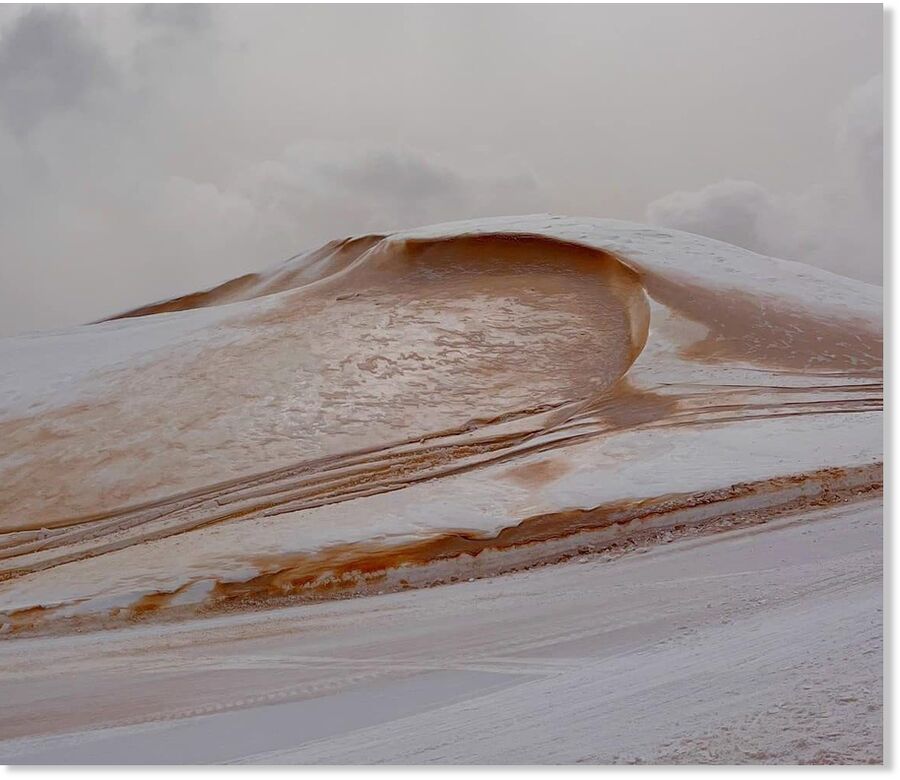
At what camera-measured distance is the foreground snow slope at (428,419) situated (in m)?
1.70

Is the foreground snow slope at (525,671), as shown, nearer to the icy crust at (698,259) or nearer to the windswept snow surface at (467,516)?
the windswept snow surface at (467,516)

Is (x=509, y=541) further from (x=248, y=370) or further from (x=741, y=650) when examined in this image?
(x=248, y=370)

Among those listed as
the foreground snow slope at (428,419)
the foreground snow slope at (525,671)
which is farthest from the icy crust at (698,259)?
the foreground snow slope at (525,671)

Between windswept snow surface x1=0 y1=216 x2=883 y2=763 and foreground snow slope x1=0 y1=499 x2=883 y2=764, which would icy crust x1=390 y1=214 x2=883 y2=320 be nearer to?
windswept snow surface x1=0 y1=216 x2=883 y2=763

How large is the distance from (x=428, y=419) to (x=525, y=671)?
851 mm

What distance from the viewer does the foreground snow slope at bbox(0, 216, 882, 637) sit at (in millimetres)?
1700

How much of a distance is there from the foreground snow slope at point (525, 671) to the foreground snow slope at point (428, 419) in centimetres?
9

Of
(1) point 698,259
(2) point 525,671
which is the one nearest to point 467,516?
(2) point 525,671

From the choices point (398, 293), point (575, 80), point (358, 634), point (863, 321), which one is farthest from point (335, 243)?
point (358, 634)

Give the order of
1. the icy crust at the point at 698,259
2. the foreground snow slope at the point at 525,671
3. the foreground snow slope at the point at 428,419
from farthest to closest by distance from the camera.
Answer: the icy crust at the point at 698,259 → the foreground snow slope at the point at 428,419 → the foreground snow slope at the point at 525,671

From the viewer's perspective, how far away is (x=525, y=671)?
4.48ft

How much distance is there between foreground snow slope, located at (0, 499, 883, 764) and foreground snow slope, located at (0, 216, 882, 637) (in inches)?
3.7

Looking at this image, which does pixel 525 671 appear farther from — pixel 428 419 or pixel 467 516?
pixel 428 419

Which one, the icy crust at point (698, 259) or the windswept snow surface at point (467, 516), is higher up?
the icy crust at point (698, 259)
